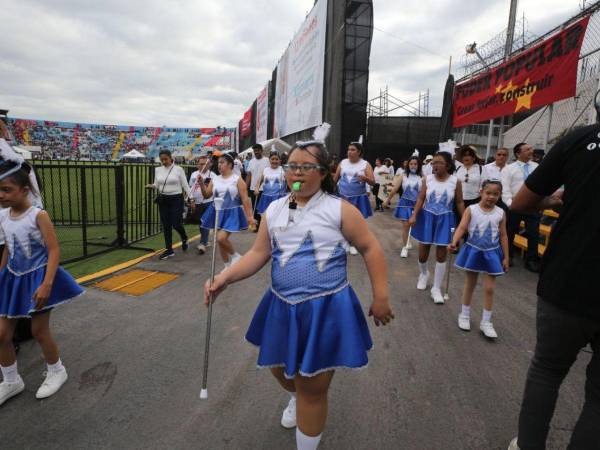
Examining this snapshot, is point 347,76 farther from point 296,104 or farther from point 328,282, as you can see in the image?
point 328,282

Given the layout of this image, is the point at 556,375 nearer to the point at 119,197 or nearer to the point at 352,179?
the point at 352,179

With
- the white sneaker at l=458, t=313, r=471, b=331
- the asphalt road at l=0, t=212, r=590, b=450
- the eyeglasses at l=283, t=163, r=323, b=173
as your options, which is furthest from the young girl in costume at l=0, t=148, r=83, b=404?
the white sneaker at l=458, t=313, r=471, b=331

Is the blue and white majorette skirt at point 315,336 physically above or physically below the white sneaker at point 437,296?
above

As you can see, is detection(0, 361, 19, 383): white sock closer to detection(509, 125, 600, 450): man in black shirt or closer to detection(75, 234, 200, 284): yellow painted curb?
detection(75, 234, 200, 284): yellow painted curb

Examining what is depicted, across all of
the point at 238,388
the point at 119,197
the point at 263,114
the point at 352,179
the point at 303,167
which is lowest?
the point at 238,388

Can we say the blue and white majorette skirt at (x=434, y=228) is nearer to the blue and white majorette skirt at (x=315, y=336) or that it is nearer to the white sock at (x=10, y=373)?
the blue and white majorette skirt at (x=315, y=336)

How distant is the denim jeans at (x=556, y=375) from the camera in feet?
5.41

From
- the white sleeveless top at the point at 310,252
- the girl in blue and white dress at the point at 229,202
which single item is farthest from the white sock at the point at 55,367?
the girl in blue and white dress at the point at 229,202

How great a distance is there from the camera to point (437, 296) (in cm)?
464

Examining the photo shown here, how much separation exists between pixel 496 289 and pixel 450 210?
57.9 inches

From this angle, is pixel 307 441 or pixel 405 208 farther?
pixel 405 208

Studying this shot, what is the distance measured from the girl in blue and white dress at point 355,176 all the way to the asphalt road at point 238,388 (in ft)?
8.96

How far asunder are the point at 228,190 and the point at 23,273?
128 inches

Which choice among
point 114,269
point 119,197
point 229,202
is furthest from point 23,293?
point 119,197
